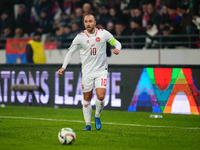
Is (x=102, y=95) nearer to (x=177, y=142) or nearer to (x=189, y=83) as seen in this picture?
(x=177, y=142)

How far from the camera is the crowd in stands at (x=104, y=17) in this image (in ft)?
60.4

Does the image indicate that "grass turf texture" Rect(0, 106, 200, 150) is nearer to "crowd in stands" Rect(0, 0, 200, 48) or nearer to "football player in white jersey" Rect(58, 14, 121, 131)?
"football player in white jersey" Rect(58, 14, 121, 131)

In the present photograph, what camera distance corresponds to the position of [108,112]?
16.1 metres

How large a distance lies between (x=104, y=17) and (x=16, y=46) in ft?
11.0

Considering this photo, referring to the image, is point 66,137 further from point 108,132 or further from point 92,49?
point 92,49

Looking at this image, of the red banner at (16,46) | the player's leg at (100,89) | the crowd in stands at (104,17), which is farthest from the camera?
the red banner at (16,46)

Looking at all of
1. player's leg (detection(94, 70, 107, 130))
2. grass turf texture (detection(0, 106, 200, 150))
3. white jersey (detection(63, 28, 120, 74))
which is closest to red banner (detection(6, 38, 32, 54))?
grass turf texture (detection(0, 106, 200, 150))

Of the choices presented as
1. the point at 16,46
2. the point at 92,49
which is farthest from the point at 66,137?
the point at 16,46

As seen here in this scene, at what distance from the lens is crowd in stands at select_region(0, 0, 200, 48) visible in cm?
1842

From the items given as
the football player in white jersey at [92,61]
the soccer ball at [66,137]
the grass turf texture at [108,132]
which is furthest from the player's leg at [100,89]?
the soccer ball at [66,137]

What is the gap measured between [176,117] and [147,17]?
597cm

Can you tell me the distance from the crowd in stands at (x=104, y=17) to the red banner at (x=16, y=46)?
171cm

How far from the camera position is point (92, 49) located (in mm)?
10945

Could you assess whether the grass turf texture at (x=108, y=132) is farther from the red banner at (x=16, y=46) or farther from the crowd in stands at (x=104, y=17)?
the red banner at (x=16, y=46)
